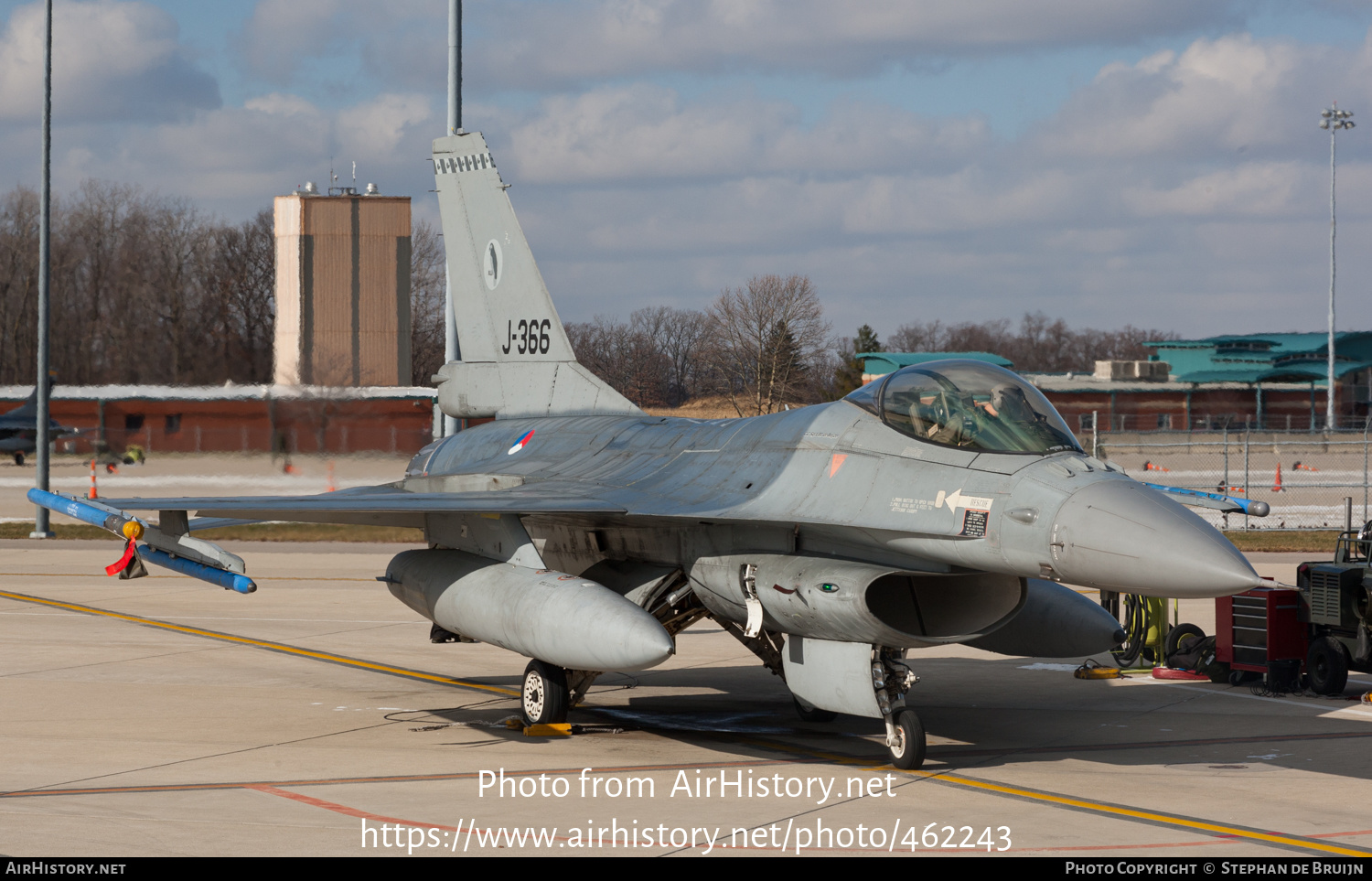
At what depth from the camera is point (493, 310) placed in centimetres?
1538

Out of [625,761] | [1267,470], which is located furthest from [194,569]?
[1267,470]

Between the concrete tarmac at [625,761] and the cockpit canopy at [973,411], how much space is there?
7.93ft

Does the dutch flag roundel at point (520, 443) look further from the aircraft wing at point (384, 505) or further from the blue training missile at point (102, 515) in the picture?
the blue training missile at point (102, 515)

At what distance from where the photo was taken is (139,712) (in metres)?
12.4

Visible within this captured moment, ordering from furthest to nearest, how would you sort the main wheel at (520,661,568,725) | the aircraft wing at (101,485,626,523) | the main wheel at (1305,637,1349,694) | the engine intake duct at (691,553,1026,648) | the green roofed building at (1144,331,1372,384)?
the green roofed building at (1144,331,1372,384) < the main wheel at (1305,637,1349,694) < the main wheel at (520,661,568,725) < the aircraft wing at (101,485,626,523) < the engine intake duct at (691,553,1026,648)

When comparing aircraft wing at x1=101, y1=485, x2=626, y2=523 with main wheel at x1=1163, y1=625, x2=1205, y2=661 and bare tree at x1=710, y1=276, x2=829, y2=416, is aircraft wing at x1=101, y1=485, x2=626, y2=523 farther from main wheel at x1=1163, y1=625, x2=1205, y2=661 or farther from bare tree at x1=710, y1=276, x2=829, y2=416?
bare tree at x1=710, y1=276, x2=829, y2=416

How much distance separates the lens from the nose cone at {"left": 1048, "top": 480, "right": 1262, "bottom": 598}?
26.8 ft

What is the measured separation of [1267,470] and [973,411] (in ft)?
154

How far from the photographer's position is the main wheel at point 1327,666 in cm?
1308

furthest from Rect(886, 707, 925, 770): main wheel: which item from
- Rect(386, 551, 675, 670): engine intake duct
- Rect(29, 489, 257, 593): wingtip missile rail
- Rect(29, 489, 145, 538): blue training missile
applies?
Rect(29, 489, 145, 538): blue training missile

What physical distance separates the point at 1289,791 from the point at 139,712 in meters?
9.76

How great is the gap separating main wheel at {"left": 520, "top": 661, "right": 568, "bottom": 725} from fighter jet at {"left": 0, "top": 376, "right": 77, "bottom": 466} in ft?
121

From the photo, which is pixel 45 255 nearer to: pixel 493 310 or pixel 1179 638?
pixel 493 310
